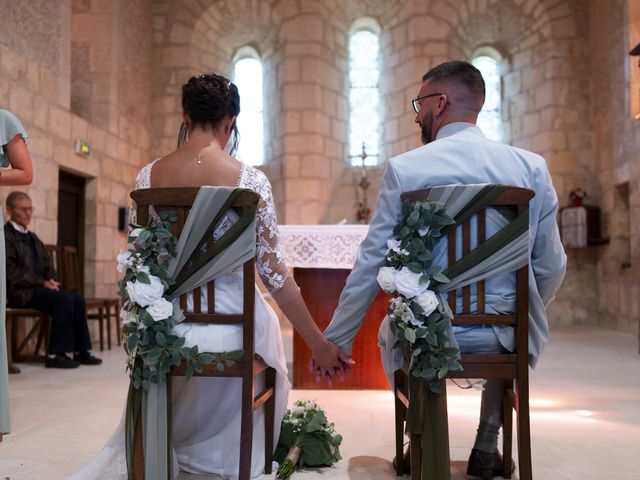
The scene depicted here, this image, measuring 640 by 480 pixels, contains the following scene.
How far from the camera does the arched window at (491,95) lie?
917 centimetres

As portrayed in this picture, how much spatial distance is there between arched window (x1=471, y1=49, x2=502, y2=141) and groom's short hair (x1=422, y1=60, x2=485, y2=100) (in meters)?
7.44

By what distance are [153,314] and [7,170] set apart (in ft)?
3.40

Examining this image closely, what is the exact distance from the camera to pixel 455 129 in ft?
6.51

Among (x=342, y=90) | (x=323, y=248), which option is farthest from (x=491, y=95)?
(x=323, y=248)

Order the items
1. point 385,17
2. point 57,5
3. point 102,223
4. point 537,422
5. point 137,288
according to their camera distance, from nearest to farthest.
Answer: point 137,288
point 537,422
point 57,5
point 102,223
point 385,17

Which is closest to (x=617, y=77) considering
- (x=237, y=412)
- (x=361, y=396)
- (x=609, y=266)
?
(x=609, y=266)

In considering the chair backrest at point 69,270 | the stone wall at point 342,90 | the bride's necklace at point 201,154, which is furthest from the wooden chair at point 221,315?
the stone wall at point 342,90

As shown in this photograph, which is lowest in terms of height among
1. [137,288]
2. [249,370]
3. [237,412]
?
[237,412]

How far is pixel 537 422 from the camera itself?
300 cm

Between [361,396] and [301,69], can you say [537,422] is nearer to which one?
[361,396]

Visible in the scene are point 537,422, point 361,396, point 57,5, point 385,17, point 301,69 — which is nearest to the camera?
point 537,422

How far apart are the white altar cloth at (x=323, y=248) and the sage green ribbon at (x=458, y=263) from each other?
2.00 meters

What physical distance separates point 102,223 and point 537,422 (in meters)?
5.38

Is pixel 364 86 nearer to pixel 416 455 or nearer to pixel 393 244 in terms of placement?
pixel 393 244
